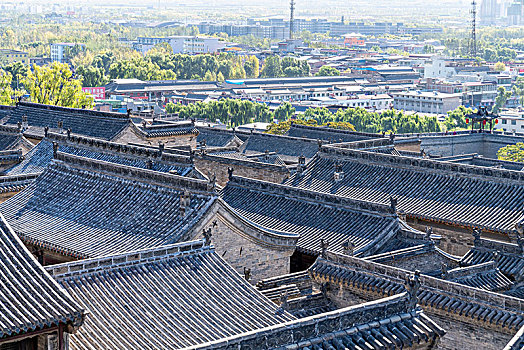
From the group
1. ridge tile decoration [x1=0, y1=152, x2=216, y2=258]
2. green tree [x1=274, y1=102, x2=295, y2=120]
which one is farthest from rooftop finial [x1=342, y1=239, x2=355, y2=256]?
green tree [x1=274, y1=102, x2=295, y2=120]

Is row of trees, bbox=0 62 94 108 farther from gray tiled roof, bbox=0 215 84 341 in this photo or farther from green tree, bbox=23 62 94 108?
gray tiled roof, bbox=0 215 84 341

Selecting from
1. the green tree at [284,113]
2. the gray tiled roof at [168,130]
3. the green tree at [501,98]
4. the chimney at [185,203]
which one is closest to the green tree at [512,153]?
the gray tiled roof at [168,130]

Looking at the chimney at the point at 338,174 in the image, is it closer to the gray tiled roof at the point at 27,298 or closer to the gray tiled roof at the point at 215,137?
the gray tiled roof at the point at 215,137

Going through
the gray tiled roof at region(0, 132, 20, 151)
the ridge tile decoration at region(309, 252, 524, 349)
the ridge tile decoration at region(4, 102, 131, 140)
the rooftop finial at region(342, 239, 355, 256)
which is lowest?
the ridge tile decoration at region(309, 252, 524, 349)

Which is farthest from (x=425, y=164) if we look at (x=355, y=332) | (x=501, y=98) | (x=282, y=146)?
(x=501, y=98)

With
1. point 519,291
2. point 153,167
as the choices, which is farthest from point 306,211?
point 519,291

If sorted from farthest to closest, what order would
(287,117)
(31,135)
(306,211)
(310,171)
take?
(287,117) → (31,135) → (310,171) → (306,211)

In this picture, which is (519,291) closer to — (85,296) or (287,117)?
(85,296)
